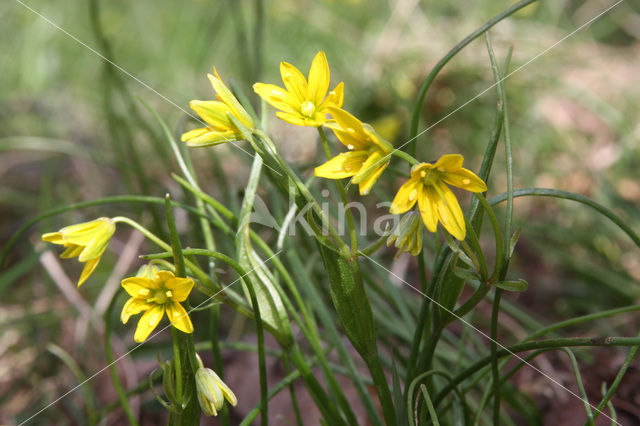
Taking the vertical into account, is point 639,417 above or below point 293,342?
below

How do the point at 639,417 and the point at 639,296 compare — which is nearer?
the point at 639,417

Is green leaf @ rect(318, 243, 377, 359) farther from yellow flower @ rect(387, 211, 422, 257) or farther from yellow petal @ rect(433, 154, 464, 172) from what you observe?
yellow petal @ rect(433, 154, 464, 172)

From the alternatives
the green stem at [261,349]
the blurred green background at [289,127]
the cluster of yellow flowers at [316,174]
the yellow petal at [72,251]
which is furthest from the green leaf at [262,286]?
the blurred green background at [289,127]

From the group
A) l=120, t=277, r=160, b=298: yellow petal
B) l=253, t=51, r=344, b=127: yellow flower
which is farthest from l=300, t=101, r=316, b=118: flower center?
l=120, t=277, r=160, b=298: yellow petal

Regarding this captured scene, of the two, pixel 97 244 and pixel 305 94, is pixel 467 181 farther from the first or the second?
pixel 97 244

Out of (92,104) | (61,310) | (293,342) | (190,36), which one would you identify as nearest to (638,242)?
(293,342)

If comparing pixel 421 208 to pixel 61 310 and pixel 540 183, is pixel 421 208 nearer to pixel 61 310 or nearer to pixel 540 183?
pixel 61 310
